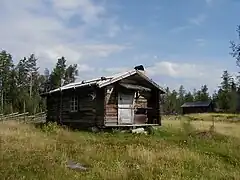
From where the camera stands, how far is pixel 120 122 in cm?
2595

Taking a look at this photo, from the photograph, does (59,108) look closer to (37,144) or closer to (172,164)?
(37,144)

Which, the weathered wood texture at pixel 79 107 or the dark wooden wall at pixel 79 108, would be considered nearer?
the dark wooden wall at pixel 79 108

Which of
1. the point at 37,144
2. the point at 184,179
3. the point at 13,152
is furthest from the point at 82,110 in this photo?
the point at 184,179

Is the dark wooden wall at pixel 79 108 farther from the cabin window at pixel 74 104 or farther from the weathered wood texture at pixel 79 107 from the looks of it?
the cabin window at pixel 74 104

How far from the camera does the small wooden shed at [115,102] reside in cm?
2553

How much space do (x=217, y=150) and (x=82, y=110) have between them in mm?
13385

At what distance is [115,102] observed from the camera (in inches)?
1021

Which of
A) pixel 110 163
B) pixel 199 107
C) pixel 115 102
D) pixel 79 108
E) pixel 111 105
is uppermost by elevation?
pixel 199 107

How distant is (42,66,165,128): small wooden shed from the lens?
25.5 m

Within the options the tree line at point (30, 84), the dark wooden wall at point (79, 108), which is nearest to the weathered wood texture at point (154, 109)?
the dark wooden wall at point (79, 108)

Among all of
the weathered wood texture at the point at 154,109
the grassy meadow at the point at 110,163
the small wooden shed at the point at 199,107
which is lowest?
the grassy meadow at the point at 110,163

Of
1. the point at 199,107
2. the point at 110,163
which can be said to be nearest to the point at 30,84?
the point at 199,107

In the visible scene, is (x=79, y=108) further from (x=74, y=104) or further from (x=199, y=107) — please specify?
(x=199, y=107)

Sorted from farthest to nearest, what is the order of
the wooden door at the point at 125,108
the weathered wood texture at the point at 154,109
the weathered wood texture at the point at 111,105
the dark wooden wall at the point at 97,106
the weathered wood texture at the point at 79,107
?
1. the weathered wood texture at the point at 154,109
2. the weathered wood texture at the point at 79,107
3. the wooden door at the point at 125,108
4. the dark wooden wall at the point at 97,106
5. the weathered wood texture at the point at 111,105
